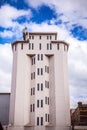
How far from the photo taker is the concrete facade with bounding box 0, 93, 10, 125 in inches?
1907

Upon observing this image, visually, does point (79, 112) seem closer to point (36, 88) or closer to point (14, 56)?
Answer: point (36, 88)

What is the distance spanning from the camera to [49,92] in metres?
45.9

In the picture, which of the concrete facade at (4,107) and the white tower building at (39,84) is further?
the concrete facade at (4,107)

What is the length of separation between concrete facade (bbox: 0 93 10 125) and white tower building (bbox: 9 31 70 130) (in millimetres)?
4822

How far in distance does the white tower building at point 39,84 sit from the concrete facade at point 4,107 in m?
4.82

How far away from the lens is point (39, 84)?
4534cm

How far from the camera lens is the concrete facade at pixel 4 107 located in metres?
48.4

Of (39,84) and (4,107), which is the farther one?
(4,107)

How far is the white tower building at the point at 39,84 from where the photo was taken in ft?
141

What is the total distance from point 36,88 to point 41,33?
41.4ft

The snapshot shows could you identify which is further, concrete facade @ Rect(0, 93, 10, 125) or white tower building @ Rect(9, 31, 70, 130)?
concrete facade @ Rect(0, 93, 10, 125)

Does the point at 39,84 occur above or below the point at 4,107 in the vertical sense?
above

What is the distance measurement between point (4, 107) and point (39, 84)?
33.7 ft

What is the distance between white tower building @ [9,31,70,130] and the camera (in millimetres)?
42969
